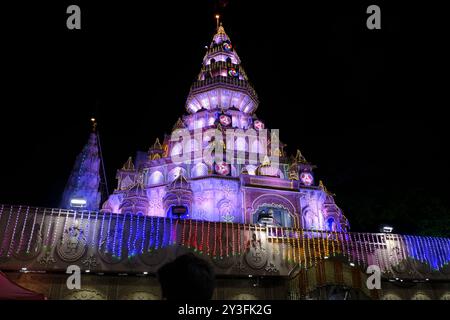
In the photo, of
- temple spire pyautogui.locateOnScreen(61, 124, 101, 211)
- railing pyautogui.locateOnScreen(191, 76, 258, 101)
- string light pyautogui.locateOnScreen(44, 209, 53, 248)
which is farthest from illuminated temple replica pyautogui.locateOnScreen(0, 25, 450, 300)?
temple spire pyautogui.locateOnScreen(61, 124, 101, 211)

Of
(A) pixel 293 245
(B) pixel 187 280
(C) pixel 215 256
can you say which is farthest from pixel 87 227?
(B) pixel 187 280

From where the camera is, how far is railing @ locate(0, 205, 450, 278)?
16828mm

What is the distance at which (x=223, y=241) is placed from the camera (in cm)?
1953

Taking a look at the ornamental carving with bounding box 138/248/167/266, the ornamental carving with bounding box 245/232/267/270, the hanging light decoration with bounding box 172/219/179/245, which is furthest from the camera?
the ornamental carving with bounding box 245/232/267/270

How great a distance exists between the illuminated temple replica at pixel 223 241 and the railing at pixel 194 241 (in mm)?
57

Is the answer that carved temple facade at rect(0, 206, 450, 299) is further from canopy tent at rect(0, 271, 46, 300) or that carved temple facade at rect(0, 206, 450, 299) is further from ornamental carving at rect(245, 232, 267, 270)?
canopy tent at rect(0, 271, 46, 300)

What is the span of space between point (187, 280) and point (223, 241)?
16497mm

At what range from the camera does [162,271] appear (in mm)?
3643

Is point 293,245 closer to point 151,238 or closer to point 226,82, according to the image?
point 151,238

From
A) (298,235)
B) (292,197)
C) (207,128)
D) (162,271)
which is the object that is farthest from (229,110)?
(162,271)

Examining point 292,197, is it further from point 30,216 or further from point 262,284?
point 30,216

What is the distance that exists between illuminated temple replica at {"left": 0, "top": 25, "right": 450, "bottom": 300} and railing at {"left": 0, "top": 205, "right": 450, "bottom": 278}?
57 millimetres

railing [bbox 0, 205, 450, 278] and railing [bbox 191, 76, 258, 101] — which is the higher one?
railing [bbox 191, 76, 258, 101]
